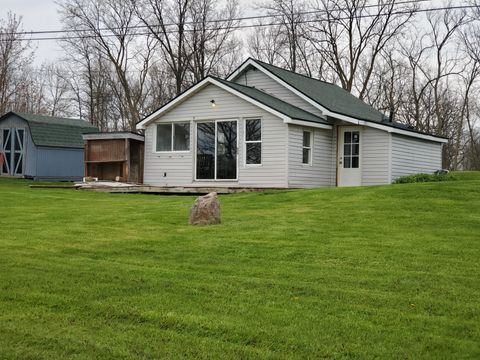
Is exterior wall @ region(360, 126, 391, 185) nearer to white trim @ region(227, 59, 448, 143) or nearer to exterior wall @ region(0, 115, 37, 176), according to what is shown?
white trim @ region(227, 59, 448, 143)

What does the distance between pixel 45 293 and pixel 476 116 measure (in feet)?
156

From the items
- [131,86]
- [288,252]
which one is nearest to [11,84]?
[131,86]

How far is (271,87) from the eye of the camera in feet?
72.2

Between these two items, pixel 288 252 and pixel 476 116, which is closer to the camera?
pixel 288 252

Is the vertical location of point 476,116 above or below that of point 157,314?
above

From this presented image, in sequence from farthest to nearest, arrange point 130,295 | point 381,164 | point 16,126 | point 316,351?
point 16,126 < point 381,164 < point 130,295 < point 316,351

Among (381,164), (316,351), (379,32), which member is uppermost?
(379,32)

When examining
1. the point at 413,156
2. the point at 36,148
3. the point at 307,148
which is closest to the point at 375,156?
the point at 413,156

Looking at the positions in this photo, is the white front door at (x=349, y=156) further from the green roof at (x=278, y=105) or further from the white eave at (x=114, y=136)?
the white eave at (x=114, y=136)

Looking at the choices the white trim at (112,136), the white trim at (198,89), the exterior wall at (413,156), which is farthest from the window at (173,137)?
the exterior wall at (413,156)

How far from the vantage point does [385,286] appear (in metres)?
5.91

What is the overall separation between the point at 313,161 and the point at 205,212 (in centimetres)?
1014

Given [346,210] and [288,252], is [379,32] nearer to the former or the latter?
[346,210]

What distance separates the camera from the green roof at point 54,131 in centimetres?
2887
